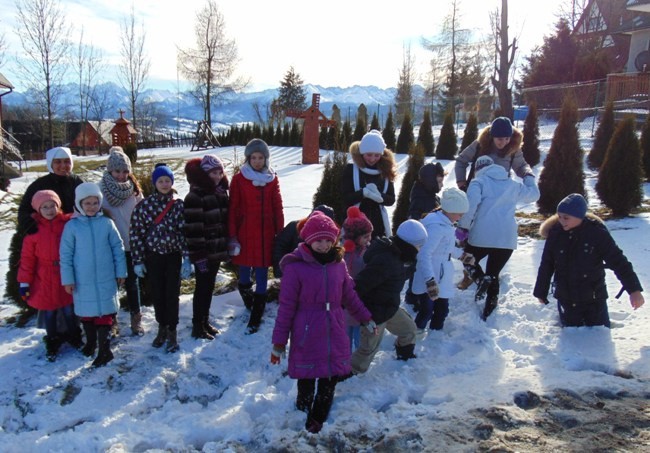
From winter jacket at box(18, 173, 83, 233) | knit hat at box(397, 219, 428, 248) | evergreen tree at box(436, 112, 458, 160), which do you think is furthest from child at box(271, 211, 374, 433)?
evergreen tree at box(436, 112, 458, 160)

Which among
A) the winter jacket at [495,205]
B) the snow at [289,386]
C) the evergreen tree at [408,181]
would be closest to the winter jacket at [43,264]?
the snow at [289,386]

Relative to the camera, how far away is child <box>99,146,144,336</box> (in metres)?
4.04

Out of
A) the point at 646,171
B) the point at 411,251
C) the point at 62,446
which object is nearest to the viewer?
the point at 62,446

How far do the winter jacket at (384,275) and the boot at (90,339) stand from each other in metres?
2.22

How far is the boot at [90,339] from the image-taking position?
3797 millimetres

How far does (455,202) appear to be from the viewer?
3934 millimetres

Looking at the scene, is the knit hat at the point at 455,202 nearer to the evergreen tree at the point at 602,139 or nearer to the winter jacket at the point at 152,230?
the winter jacket at the point at 152,230

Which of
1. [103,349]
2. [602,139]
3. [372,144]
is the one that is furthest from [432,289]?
[602,139]

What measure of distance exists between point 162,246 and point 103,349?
0.93m

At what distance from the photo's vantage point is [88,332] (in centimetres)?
382

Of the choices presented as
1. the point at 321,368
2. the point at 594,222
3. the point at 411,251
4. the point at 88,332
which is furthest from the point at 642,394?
the point at 88,332

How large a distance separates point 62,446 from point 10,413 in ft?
2.17

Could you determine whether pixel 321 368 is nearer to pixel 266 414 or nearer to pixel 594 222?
pixel 266 414

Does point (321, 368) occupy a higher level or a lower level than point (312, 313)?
lower
